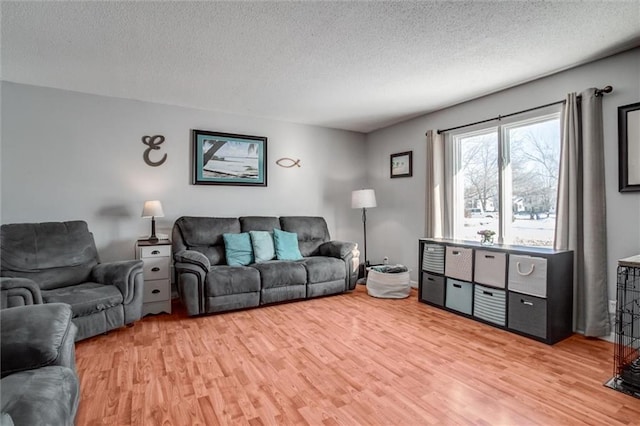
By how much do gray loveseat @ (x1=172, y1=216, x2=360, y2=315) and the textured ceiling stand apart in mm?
1601

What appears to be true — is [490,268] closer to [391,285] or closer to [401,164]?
[391,285]

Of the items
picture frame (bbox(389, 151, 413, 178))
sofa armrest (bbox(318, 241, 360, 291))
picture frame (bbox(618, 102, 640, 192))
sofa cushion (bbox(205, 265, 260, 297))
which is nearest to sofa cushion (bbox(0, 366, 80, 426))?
sofa cushion (bbox(205, 265, 260, 297))

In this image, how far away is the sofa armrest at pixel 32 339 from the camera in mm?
1312

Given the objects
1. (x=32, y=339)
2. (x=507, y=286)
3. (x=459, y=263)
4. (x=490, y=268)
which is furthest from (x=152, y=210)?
(x=507, y=286)

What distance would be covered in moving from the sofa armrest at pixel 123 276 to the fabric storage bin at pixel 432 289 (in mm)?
3057

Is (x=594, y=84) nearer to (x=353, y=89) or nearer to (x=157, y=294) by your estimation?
(x=353, y=89)

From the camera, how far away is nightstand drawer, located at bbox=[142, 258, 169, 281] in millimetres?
3320

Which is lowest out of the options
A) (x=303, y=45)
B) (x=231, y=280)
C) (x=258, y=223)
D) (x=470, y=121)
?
(x=231, y=280)

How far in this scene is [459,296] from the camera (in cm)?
334

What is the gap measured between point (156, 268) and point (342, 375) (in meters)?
2.33

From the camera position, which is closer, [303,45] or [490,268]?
[303,45]

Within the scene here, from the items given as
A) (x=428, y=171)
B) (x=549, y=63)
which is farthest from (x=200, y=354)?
(x=549, y=63)

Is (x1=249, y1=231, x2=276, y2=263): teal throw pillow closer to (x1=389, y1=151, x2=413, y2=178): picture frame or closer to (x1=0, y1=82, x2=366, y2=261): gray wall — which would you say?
(x1=0, y1=82, x2=366, y2=261): gray wall

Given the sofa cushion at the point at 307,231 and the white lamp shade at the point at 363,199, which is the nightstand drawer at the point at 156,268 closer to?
the sofa cushion at the point at 307,231
